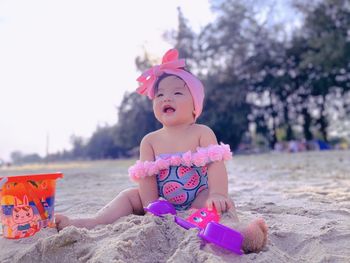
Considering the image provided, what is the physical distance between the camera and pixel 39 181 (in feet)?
6.52

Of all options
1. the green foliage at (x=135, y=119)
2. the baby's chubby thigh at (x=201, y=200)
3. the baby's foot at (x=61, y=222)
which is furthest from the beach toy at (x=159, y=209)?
the green foliage at (x=135, y=119)

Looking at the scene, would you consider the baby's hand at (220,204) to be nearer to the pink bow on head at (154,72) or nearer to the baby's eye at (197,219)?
the baby's eye at (197,219)

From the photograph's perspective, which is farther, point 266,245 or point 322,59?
point 322,59

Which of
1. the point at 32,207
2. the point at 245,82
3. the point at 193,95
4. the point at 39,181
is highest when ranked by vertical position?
the point at 245,82

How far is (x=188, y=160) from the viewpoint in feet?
7.58

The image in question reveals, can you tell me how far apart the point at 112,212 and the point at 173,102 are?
74cm

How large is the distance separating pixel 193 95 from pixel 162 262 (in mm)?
1234

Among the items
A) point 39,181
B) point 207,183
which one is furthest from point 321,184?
point 39,181

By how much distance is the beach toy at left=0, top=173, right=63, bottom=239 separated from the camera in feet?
6.27

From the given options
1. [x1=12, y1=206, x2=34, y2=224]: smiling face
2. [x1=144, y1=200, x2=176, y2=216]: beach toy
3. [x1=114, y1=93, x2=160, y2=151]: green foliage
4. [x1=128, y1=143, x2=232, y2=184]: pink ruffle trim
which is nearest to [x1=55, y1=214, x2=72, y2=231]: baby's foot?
[x1=12, y1=206, x2=34, y2=224]: smiling face

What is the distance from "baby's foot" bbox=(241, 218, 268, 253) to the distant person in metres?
0.58

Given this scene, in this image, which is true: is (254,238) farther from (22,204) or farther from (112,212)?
(22,204)

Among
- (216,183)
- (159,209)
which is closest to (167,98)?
(216,183)

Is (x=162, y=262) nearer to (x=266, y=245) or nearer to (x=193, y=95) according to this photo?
(x=266, y=245)
